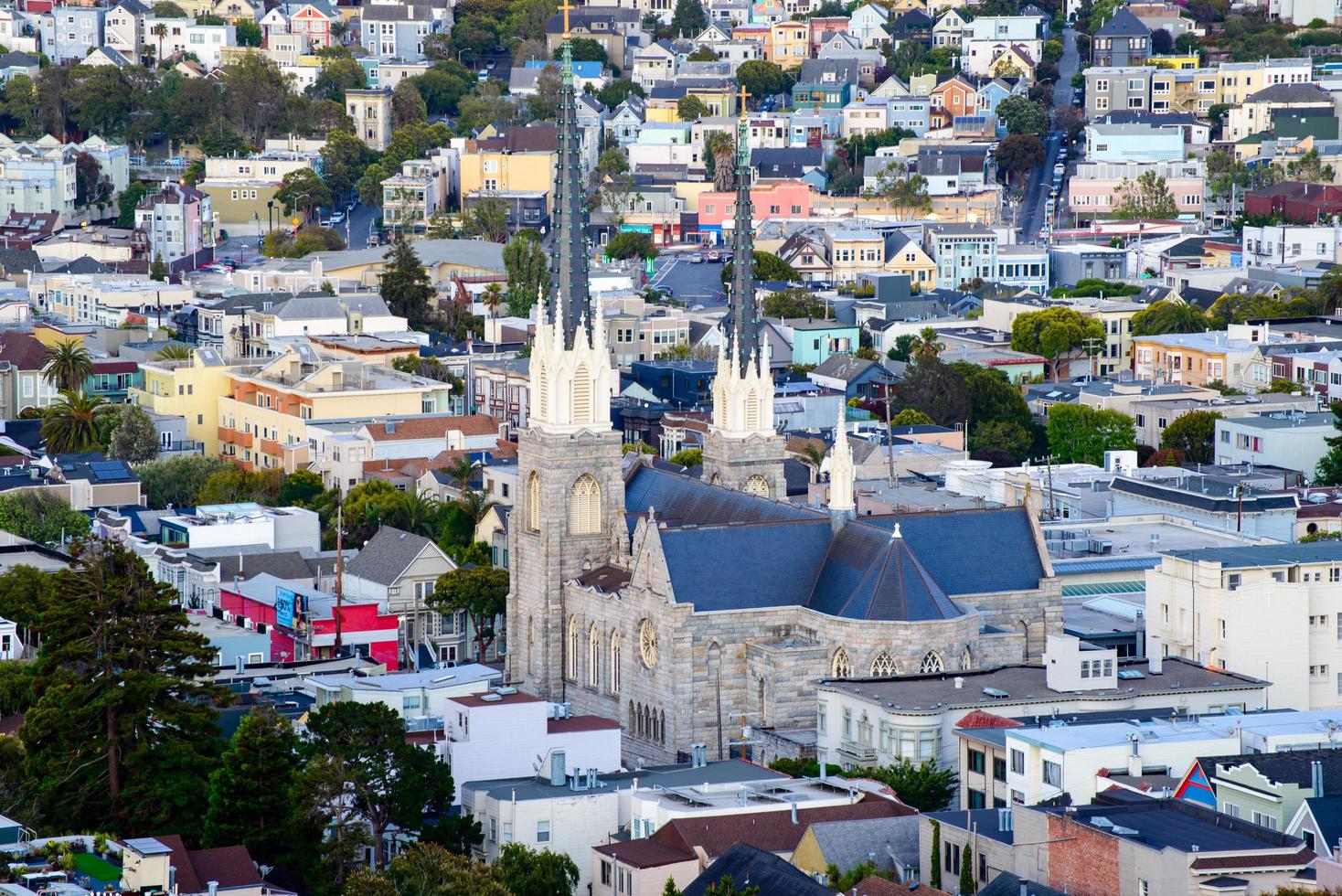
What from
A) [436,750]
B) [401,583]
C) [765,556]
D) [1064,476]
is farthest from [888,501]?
[436,750]

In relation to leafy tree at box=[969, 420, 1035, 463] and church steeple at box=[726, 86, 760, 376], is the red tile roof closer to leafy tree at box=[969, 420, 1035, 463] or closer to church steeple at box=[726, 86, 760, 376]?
church steeple at box=[726, 86, 760, 376]

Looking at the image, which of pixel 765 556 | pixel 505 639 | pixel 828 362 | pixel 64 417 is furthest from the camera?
pixel 828 362

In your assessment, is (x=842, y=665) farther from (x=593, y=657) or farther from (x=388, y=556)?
(x=388, y=556)

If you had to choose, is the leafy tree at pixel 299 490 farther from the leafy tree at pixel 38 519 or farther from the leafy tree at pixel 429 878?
the leafy tree at pixel 429 878

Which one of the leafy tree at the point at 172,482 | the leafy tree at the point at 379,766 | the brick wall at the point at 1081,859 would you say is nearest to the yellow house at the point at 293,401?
the leafy tree at the point at 172,482

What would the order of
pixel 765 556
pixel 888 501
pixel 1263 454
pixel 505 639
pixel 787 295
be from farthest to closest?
pixel 787 295 → pixel 1263 454 → pixel 888 501 → pixel 505 639 → pixel 765 556

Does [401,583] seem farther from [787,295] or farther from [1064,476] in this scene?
[787,295]
